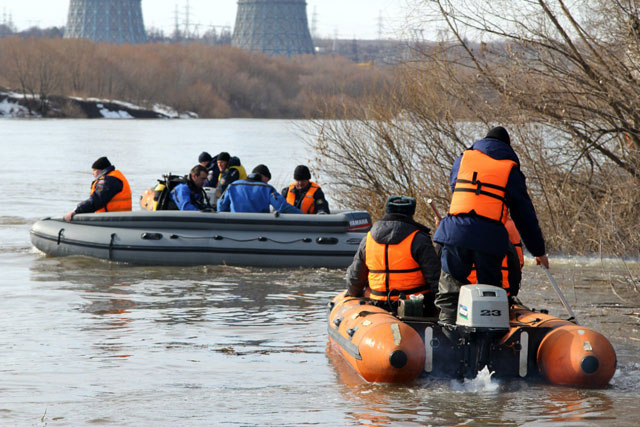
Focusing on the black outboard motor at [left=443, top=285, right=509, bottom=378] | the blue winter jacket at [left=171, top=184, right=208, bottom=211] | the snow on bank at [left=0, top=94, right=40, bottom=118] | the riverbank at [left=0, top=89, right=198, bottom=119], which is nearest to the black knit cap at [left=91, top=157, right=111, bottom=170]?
the blue winter jacket at [left=171, top=184, right=208, bottom=211]

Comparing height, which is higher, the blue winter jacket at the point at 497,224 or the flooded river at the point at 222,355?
the blue winter jacket at the point at 497,224

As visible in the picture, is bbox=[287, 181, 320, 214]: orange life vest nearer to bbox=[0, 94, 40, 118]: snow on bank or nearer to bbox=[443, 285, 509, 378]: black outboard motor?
bbox=[443, 285, 509, 378]: black outboard motor

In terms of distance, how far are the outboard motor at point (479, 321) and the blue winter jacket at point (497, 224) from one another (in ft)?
0.87

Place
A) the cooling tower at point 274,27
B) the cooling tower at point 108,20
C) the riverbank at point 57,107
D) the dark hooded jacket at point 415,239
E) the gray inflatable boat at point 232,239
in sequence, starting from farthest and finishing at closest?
the cooling tower at point 108,20, the cooling tower at point 274,27, the riverbank at point 57,107, the gray inflatable boat at point 232,239, the dark hooded jacket at point 415,239

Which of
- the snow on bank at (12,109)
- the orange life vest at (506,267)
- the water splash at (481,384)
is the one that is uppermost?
the snow on bank at (12,109)

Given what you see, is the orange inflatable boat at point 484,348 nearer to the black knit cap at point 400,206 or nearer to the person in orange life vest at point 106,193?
the black knit cap at point 400,206

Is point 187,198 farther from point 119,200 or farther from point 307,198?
point 307,198

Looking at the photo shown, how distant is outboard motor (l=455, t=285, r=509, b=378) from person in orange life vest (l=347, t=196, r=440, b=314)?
1.89 feet

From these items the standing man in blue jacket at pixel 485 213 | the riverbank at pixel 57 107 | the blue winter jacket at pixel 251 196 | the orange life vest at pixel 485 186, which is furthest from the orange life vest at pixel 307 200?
the riverbank at pixel 57 107

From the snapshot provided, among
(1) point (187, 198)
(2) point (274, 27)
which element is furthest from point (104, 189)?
(2) point (274, 27)

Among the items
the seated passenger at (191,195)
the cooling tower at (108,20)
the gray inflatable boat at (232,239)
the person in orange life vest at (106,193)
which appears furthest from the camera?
the cooling tower at (108,20)

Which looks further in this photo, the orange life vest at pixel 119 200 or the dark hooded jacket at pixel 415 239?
the orange life vest at pixel 119 200

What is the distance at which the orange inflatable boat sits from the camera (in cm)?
Answer: 559

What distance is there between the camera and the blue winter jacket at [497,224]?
5648 mm
